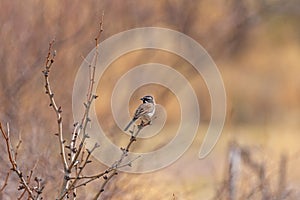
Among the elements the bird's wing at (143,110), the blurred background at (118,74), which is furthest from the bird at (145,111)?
the blurred background at (118,74)

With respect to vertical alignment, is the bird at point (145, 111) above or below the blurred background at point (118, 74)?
below

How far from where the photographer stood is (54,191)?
418 cm

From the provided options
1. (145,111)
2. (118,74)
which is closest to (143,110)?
(145,111)

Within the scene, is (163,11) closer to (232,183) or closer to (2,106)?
(2,106)

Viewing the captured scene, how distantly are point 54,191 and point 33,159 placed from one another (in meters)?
0.35

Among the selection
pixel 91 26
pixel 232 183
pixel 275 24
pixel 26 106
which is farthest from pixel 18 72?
pixel 275 24

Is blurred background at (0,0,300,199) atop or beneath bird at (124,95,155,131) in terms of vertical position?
atop

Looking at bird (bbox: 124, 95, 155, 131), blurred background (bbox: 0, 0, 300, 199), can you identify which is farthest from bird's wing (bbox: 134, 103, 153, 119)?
blurred background (bbox: 0, 0, 300, 199)

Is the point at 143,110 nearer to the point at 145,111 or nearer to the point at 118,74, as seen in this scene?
the point at 145,111

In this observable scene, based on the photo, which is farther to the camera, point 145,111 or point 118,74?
point 118,74

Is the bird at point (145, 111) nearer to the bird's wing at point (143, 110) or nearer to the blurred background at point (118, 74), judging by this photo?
the bird's wing at point (143, 110)

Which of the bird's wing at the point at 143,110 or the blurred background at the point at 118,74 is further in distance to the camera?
the blurred background at the point at 118,74

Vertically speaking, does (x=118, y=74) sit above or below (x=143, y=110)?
above

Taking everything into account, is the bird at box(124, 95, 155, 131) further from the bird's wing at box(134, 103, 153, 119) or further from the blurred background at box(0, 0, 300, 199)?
the blurred background at box(0, 0, 300, 199)
